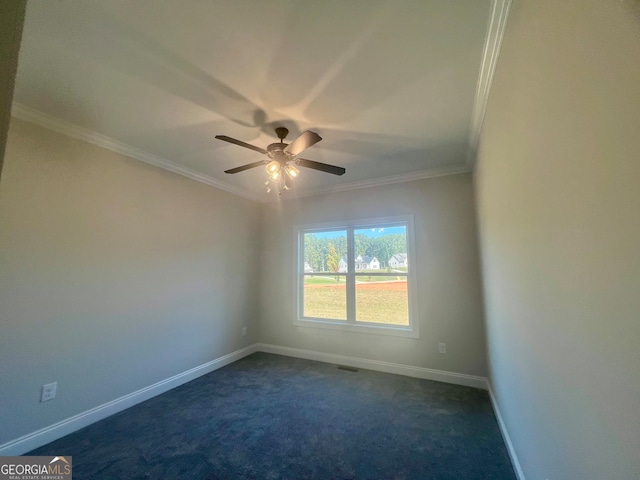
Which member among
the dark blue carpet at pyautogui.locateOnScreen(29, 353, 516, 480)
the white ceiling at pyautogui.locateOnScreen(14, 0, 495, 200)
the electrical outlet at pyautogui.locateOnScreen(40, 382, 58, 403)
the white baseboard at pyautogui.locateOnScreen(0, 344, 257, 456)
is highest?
the white ceiling at pyautogui.locateOnScreen(14, 0, 495, 200)

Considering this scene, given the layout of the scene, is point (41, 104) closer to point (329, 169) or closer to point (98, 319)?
point (98, 319)

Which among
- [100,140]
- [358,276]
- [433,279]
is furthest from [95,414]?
[433,279]

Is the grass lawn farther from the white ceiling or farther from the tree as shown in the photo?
the white ceiling

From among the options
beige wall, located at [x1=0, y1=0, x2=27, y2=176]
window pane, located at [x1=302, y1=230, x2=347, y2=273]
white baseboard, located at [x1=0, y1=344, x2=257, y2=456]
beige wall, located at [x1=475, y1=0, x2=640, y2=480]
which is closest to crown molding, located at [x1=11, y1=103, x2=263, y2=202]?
window pane, located at [x1=302, y1=230, x2=347, y2=273]

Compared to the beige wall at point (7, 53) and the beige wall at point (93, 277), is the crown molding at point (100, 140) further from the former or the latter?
the beige wall at point (7, 53)

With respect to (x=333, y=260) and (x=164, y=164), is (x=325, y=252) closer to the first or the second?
(x=333, y=260)

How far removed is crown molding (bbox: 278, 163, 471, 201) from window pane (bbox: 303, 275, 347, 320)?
53.8 inches

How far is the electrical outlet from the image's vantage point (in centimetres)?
207

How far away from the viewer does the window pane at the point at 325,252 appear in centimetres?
407

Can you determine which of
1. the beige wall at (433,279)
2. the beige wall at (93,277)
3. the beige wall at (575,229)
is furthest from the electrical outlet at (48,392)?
the beige wall at (575,229)

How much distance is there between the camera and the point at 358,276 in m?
3.90

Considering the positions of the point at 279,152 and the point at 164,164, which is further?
the point at 164,164

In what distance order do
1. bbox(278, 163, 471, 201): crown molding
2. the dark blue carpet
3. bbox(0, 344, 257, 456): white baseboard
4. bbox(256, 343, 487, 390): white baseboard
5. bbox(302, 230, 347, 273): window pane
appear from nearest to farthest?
1. the dark blue carpet
2. bbox(0, 344, 257, 456): white baseboard
3. bbox(256, 343, 487, 390): white baseboard
4. bbox(278, 163, 471, 201): crown molding
5. bbox(302, 230, 347, 273): window pane

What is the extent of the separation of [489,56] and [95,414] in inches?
164
